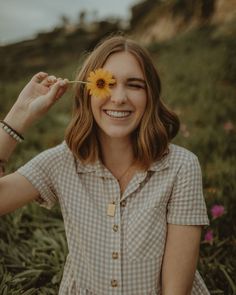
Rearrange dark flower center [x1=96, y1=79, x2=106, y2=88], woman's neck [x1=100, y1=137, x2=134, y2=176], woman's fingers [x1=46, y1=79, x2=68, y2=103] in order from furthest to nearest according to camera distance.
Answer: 1. woman's neck [x1=100, y1=137, x2=134, y2=176]
2. woman's fingers [x1=46, y1=79, x2=68, y2=103]
3. dark flower center [x1=96, y1=79, x2=106, y2=88]

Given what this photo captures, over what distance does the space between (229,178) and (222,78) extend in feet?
15.1

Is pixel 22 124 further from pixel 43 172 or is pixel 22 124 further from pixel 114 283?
pixel 114 283

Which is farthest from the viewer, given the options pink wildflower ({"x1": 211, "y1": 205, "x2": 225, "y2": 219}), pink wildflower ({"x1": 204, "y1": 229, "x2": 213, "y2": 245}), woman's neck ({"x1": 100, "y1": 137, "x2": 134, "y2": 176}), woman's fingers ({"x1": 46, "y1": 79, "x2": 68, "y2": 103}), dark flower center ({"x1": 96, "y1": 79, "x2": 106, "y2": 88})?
pink wildflower ({"x1": 211, "y1": 205, "x2": 225, "y2": 219})

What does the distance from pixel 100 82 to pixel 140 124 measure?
1.17 ft

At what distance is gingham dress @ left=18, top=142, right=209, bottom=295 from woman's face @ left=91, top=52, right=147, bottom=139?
0.22 m

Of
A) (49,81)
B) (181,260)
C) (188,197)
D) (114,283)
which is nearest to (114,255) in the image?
(114,283)

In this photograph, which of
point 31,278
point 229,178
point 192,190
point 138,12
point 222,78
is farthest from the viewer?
point 138,12

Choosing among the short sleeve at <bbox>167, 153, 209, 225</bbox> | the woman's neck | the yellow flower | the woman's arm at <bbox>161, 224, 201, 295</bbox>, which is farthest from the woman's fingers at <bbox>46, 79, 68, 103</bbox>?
the woman's arm at <bbox>161, 224, 201, 295</bbox>

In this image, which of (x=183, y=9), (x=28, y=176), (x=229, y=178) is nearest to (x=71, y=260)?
(x=28, y=176)

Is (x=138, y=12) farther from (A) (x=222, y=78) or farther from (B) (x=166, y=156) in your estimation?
(B) (x=166, y=156)

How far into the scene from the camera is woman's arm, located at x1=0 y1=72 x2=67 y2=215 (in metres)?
1.76

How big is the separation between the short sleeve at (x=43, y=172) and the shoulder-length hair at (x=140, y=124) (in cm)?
13

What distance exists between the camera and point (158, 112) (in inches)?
78.7

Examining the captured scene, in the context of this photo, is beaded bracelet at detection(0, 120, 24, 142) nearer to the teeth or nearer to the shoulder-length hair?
the shoulder-length hair
